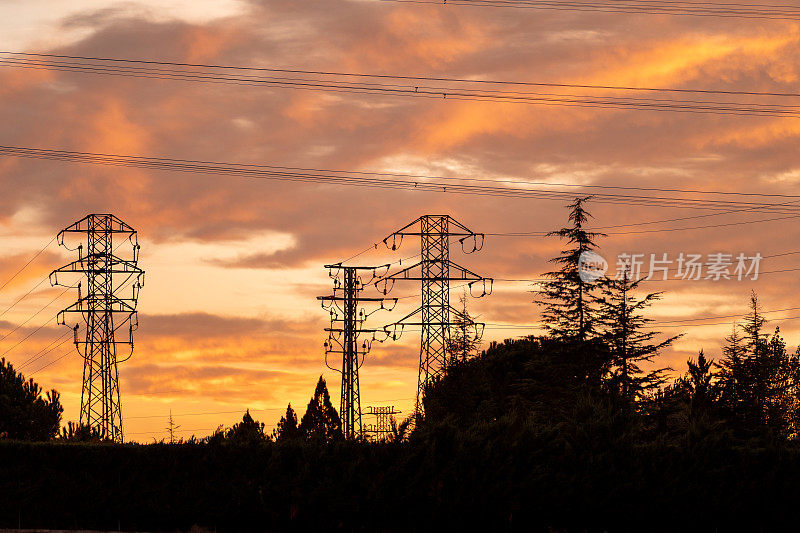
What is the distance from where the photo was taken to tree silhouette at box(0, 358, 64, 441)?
61.8m

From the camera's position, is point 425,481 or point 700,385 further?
point 700,385

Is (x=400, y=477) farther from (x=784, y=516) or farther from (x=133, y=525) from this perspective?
(x=784, y=516)

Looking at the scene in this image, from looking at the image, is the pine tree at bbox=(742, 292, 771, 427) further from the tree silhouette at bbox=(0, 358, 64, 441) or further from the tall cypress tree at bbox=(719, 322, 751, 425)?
the tree silhouette at bbox=(0, 358, 64, 441)

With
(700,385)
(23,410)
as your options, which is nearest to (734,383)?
(700,385)

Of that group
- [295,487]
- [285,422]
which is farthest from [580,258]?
[285,422]

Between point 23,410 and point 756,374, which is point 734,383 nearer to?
point 756,374

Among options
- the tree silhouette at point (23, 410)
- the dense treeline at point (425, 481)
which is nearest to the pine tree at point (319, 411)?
the tree silhouette at point (23, 410)

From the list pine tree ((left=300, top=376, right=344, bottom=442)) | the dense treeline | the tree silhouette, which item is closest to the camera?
the dense treeline

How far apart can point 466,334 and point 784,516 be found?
4852cm

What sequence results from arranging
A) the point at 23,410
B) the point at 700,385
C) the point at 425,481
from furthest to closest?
the point at 700,385, the point at 23,410, the point at 425,481

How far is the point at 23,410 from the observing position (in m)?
62.7

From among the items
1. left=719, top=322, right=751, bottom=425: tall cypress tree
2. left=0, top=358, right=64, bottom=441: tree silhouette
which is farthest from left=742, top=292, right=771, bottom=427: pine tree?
left=0, top=358, right=64, bottom=441: tree silhouette

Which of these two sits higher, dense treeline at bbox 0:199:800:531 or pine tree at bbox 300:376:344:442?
pine tree at bbox 300:376:344:442

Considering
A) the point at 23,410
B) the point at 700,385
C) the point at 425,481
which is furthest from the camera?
the point at 700,385
